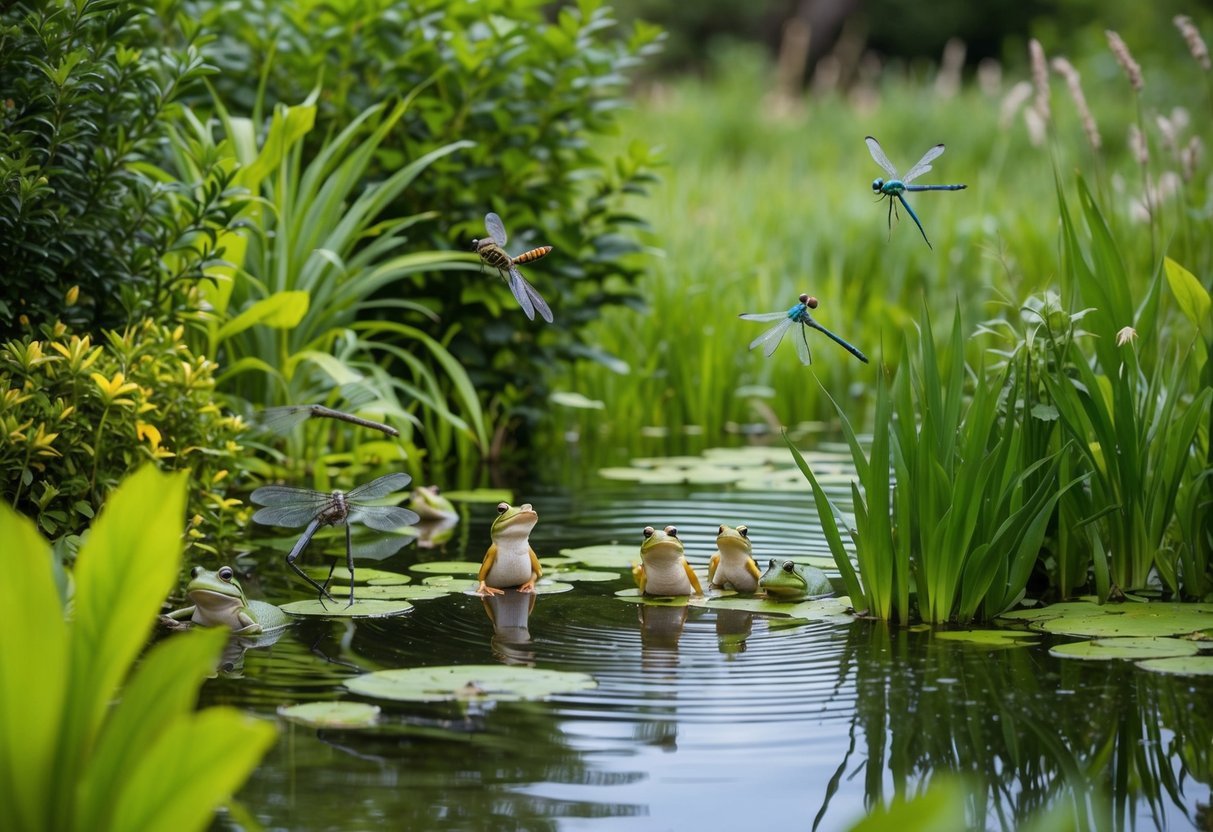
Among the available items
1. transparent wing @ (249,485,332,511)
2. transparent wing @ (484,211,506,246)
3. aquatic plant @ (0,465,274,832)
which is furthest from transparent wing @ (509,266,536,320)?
aquatic plant @ (0,465,274,832)

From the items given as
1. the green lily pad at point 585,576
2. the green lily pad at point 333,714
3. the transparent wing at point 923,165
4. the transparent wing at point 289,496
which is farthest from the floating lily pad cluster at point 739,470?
the green lily pad at point 333,714

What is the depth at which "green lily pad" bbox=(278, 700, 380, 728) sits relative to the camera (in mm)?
2584

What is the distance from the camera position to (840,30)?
2789 centimetres

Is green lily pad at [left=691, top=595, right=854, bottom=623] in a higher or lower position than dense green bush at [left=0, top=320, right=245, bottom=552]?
lower

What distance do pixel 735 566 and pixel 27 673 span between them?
7.78 ft

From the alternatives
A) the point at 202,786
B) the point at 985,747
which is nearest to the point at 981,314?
the point at 985,747

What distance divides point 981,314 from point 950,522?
222 inches

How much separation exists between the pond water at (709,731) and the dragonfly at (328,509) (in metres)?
0.29

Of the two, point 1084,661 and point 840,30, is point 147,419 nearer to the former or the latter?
point 1084,661

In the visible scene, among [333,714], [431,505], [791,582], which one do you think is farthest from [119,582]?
[431,505]

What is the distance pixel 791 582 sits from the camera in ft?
12.0

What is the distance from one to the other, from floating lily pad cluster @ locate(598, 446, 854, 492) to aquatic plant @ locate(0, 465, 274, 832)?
13.1 ft

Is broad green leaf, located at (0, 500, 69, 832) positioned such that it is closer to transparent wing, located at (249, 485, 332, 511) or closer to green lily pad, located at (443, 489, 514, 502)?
transparent wing, located at (249, 485, 332, 511)

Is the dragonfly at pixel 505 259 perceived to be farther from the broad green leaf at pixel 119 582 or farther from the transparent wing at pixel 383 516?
the broad green leaf at pixel 119 582
